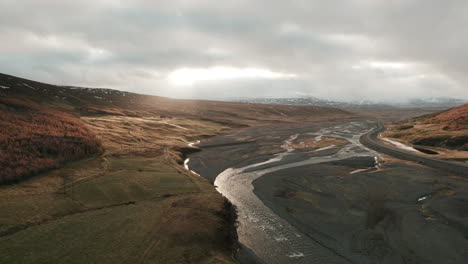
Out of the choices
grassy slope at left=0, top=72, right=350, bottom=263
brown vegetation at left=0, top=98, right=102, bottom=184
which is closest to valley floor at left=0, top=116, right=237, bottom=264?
grassy slope at left=0, top=72, right=350, bottom=263

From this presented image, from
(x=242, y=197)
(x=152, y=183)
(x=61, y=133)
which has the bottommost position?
(x=242, y=197)

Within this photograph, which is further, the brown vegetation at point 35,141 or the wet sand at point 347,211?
the brown vegetation at point 35,141

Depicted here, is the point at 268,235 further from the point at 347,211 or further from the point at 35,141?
the point at 35,141

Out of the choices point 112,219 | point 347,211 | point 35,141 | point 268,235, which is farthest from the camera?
point 35,141

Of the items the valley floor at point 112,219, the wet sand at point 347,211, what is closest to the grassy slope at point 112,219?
the valley floor at point 112,219

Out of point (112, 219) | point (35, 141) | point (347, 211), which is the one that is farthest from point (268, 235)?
point (35, 141)

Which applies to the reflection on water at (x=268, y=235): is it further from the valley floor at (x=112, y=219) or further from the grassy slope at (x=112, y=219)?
the grassy slope at (x=112, y=219)

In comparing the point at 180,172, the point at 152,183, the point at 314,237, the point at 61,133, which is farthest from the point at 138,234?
the point at 61,133

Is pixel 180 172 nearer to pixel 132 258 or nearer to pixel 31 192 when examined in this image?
pixel 31 192
